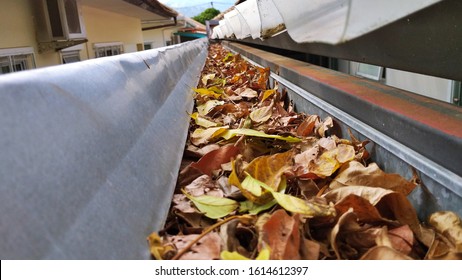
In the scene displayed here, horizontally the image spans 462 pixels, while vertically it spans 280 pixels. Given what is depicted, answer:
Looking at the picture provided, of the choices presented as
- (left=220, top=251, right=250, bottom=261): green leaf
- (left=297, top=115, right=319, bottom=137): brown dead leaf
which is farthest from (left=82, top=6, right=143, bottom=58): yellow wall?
(left=220, top=251, right=250, bottom=261): green leaf

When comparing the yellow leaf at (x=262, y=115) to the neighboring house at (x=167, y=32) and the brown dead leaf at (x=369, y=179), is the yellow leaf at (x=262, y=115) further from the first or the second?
the neighboring house at (x=167, y=32)

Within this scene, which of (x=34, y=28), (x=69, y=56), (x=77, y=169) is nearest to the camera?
(x=77, y=169)

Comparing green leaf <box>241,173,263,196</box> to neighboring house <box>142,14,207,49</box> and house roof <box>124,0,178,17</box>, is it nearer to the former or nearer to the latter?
house roof <box>124,0,178,17</box>

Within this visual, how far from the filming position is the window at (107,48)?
23.9 feet

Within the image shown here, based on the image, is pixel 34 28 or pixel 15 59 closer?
pixel 15 59

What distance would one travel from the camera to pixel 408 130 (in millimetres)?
761

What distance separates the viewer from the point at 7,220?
367 mm

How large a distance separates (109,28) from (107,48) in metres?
0.63

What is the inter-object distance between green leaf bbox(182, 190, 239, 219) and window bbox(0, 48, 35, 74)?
4.05 metres

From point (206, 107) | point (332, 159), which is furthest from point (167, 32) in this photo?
point (332, 159)

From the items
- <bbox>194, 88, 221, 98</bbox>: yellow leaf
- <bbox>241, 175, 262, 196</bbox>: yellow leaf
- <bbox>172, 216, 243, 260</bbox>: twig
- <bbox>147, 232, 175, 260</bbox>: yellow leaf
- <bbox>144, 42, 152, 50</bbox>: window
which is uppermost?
<bbox>144, 42, 152, 50</bbox>: window

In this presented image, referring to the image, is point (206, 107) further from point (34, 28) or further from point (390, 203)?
point (34, 28)

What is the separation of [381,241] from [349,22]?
355 millimetres

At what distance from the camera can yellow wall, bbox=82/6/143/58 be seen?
7000 mm
